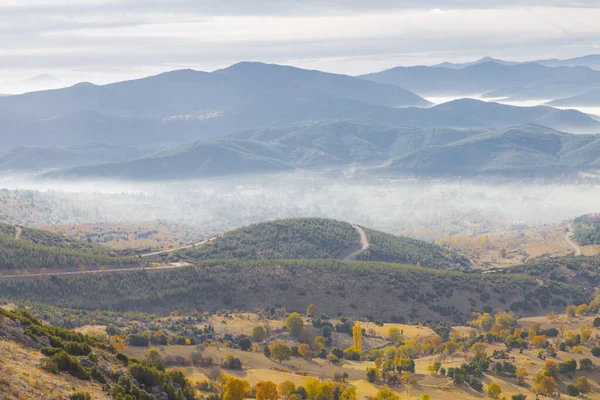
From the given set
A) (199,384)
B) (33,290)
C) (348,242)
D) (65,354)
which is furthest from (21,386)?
(348,242)

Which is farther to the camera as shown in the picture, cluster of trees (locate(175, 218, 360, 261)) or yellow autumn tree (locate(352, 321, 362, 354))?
cluster of trees (locate(175, 218, 360, 261))

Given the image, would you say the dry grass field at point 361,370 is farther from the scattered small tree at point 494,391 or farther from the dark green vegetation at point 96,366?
the dark green vegetation at point 96,366

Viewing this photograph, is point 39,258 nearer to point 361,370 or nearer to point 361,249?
point 361,370

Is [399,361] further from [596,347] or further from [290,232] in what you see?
[290,232]

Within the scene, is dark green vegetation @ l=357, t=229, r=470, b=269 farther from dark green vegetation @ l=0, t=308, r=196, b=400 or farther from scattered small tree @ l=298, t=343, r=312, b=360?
dark green vegetation @ l=0, t=308, r=196, b=400

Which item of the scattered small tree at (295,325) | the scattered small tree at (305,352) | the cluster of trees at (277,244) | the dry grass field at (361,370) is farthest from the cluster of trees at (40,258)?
the scattered small tree at (305,352)

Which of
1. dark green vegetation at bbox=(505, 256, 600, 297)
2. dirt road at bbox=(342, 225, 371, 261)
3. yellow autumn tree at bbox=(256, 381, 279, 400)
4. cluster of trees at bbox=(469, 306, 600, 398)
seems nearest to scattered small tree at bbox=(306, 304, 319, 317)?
cluster of trees at bbox=(469, 306, 600, 398)
